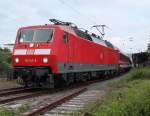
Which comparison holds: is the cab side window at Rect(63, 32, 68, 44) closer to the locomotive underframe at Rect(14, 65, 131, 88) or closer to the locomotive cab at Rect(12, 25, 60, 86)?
the locomotive cab at Rect(12, 25, 60, 86)

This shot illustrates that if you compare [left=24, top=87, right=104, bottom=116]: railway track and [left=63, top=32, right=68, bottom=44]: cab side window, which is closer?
[left=24, top=87, right=104, bottom=116]: railway track

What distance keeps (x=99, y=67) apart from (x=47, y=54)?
10.3 meters

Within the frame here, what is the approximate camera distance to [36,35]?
18.4 metres

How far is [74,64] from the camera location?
66.5 ft

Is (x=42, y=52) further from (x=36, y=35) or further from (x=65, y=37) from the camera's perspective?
(x=65, y=37)

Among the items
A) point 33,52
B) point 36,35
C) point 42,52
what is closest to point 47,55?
point 42,52

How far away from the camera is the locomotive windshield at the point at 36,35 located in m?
18.2

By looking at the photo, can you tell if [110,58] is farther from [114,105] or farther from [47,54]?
[114,105]

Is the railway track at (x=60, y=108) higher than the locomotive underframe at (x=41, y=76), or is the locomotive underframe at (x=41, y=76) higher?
the locomotive underframe at (x=41, y=76)

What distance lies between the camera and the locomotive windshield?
715 inches

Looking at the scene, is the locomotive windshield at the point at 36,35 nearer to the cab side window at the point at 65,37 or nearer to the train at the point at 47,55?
the train at the point at 47,55

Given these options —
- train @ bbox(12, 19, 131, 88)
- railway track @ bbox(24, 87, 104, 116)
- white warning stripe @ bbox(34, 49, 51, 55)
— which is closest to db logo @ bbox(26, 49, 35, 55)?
train @ bbox(12, 19, 131, 88)

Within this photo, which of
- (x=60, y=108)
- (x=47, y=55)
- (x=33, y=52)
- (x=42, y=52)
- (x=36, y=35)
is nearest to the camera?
(x=60, y=108)

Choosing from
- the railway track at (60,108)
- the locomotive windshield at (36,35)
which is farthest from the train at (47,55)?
the railway track at (60,108)
